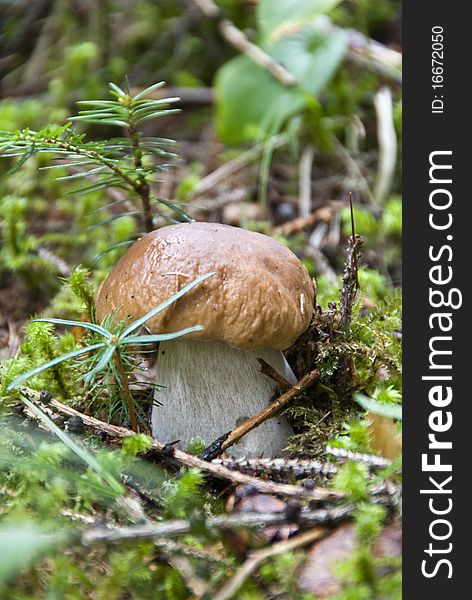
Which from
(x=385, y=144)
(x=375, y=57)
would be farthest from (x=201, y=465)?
(x=375, y=57)

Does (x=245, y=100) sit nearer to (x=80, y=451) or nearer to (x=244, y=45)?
(x=244, y=45)

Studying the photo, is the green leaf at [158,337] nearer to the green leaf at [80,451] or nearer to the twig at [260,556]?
the green leaf at [80,451]

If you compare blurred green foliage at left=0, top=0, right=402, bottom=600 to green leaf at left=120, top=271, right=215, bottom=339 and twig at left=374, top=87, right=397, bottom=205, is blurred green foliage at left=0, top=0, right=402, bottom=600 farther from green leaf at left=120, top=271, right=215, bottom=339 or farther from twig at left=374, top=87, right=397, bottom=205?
green leaf at left=120, top=271, right=215, bottom=339

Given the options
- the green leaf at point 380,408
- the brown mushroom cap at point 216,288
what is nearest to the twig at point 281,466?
the green leaf at point 380,408

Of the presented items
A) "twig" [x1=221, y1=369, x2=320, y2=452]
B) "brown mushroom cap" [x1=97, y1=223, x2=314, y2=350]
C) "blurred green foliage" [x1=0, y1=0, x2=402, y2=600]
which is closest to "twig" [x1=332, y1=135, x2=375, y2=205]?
"blurred green foliage" [x1=0, y1=0, x2=402, y2=600]

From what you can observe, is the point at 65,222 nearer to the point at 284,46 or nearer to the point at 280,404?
the point at 284,46

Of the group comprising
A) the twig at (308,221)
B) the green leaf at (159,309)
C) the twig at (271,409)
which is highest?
the twig at (308,221)
